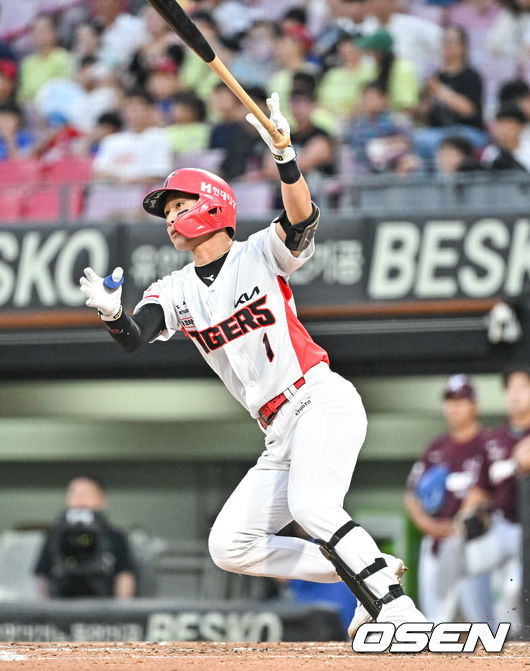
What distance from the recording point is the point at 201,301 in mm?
4609

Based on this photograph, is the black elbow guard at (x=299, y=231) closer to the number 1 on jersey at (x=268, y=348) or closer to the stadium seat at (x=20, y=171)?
the number 1 on jersey at (x=268, y=348)

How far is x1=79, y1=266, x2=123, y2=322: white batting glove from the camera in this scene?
14.2ft

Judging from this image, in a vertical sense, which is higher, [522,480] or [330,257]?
[330,257]

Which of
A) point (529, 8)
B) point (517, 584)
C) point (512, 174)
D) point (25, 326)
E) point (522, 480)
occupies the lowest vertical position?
point (517, 584)

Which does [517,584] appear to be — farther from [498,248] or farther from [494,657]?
[498,248]

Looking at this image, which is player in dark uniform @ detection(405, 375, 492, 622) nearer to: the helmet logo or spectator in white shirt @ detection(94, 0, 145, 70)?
the helmet logo

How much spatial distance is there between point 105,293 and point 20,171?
596 centimetres

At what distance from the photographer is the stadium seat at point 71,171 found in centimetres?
976

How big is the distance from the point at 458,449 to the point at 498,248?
5.51 feet

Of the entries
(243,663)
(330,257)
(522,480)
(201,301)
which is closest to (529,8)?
(330,257)

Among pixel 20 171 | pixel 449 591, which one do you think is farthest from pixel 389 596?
pixel 20 171

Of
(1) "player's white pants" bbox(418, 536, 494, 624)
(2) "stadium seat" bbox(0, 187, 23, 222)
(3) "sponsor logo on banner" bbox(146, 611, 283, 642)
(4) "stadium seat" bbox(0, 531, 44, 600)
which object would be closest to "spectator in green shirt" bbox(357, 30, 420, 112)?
(2) "stadium seat" bbox(0, 187, 23, 222)

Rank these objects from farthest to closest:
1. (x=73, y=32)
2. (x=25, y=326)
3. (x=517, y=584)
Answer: (x=73, y=32) < (x=25, y=326) < (x=517, y=584)

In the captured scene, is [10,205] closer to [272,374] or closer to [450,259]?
[450,259]
